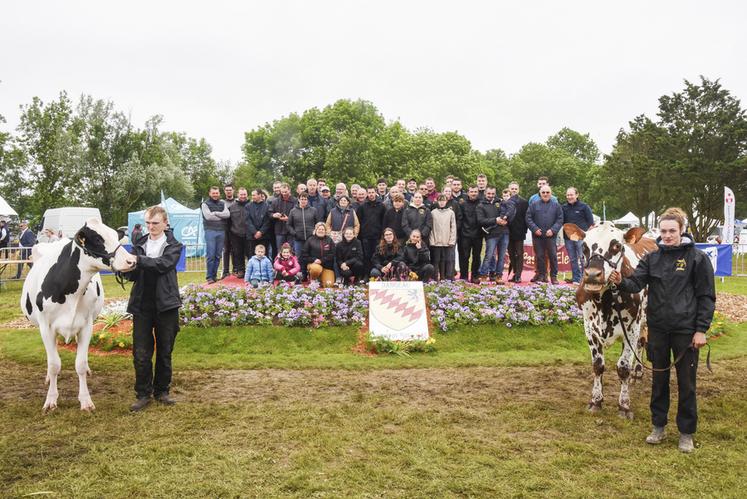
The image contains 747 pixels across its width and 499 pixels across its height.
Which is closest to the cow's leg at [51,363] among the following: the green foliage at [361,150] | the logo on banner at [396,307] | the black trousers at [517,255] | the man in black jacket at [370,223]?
the logo on banner at [396,307]

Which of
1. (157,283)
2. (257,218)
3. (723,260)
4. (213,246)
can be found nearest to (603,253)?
(157,283)

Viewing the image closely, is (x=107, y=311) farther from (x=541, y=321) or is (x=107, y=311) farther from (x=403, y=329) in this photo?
(x=541, y=321)

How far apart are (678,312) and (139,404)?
244 inches

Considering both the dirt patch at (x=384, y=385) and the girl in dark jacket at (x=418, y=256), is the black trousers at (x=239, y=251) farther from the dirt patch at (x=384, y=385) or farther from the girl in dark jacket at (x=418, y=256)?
the dirt patch at (x=384, y=385)

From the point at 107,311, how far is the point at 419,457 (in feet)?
29.9

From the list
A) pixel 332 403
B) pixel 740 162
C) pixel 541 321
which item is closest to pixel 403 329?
pixel 541 321

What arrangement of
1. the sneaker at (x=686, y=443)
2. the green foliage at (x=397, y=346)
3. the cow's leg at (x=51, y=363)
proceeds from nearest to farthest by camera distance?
the sneaker at (x=686, y=443)
the cow's leg at (x=51, y=363)
the green foliage at (x=397, y=346)

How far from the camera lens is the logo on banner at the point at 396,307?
10555 millimetres

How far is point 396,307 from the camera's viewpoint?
10836mm

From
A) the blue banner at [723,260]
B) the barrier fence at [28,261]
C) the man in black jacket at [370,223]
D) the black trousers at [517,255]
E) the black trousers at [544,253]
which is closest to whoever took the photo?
the black trousers at [544,253]

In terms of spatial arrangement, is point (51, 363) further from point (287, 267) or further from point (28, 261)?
point (28, 261)

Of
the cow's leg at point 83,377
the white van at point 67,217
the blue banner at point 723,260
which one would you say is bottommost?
the cow's leg at point 83,377

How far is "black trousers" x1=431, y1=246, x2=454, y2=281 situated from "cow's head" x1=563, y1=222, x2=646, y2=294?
6585 mm

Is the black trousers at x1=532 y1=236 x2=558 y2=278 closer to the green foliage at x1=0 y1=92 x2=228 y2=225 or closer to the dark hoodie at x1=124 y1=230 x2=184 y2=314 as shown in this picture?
the dark hoodie at x1=124 y1=230 x2=184 y2=314
